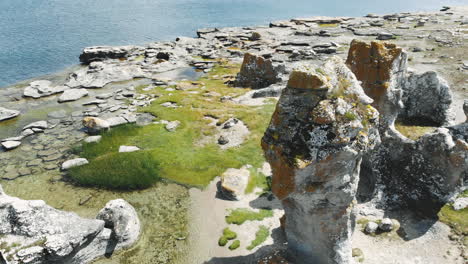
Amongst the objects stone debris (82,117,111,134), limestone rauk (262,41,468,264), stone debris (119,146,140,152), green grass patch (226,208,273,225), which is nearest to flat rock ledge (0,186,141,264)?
green grass patch (226,208,273,225)

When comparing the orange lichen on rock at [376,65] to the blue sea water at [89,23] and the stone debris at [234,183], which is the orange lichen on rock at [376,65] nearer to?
the stone debris at [234,183]

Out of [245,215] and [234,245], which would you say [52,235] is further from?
[245,215]

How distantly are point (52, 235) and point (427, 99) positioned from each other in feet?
93.3

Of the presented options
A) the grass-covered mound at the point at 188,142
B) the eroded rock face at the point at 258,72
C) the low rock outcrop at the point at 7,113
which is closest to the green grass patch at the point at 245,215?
the grass-covered mound at the point at 188,142

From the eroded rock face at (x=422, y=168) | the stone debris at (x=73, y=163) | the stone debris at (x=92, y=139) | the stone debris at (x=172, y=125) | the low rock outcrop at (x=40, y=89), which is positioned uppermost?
the eroded rock face at (x=422, y=168)

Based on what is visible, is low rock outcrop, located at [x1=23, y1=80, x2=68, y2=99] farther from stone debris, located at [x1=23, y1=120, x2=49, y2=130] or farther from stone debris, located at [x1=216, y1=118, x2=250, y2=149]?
stone debris, located at [x1=216, y1=118, x2=250, y2=149]

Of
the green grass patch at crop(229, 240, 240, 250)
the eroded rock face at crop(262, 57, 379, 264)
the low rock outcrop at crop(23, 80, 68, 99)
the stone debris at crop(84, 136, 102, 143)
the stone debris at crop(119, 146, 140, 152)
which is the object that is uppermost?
the eroded rock face at crop(262, 57, 379, 264)

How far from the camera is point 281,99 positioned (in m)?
12.4

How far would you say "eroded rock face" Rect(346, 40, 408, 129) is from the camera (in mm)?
20312

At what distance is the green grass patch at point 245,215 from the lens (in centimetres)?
2056

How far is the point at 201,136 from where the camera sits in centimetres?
3319

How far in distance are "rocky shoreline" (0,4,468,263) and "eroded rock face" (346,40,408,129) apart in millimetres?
66

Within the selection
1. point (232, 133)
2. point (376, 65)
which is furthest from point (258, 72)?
point (376, 65)

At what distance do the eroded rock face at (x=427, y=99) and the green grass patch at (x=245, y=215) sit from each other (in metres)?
15.6
